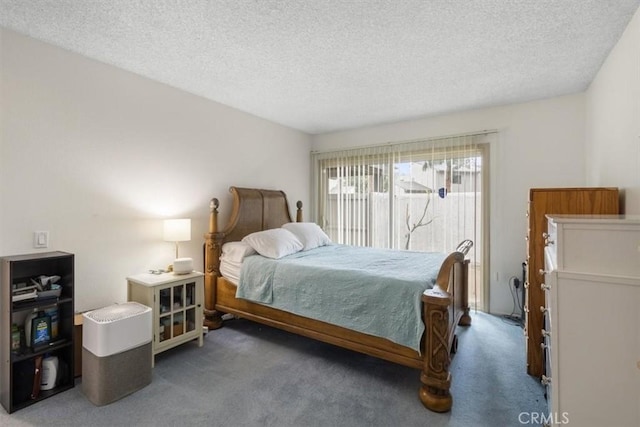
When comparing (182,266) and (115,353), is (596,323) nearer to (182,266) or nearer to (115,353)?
(115,353)

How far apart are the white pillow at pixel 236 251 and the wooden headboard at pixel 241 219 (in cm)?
11

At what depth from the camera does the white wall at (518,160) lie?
10.3 ft

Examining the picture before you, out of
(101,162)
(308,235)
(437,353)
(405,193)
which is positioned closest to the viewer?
(437,353)

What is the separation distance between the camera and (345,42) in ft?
6.93

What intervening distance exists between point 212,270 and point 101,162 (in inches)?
56.3

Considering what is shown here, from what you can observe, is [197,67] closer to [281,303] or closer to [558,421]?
[281,303]

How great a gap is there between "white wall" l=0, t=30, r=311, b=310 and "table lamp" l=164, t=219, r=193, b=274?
0.70ft

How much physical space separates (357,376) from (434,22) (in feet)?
8.34

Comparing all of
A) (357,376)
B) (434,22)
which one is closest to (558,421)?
(357,376)

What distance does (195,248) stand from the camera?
3.27 metres

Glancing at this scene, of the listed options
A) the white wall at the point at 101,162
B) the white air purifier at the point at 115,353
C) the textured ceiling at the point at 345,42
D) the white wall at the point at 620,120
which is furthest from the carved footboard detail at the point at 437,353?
the white wall at the point at 101,162

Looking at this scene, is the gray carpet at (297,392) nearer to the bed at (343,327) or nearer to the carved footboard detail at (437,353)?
the carved footboard detail at (437,353)

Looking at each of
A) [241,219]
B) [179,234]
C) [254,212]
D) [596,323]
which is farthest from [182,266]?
[596,323]

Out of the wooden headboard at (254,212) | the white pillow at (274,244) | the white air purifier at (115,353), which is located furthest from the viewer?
the wooden headboard at (254,212)
